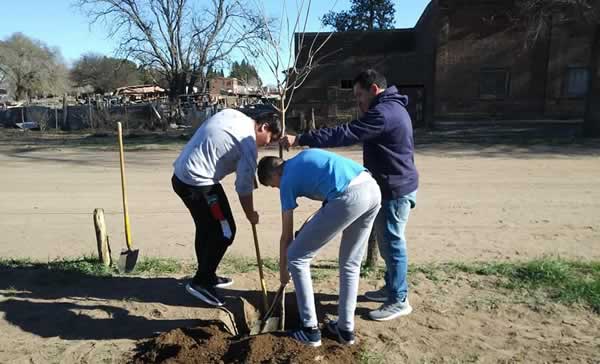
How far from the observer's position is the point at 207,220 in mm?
4008

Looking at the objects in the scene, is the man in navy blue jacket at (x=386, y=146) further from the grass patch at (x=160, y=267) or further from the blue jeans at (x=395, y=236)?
the grass patch at (x=160, y=267)

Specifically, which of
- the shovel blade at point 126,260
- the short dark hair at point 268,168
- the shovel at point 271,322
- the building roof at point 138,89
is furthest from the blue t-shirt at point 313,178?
the building roof at point 138,89

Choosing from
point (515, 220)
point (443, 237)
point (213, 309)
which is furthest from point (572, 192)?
point (213, 309)

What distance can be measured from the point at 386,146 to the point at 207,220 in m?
1.59

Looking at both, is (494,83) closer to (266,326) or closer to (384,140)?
(384,140)

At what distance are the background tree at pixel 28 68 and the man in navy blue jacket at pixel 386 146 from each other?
52513 mm

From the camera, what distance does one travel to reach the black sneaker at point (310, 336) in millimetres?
3334

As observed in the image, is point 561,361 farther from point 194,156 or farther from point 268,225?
point 268,225

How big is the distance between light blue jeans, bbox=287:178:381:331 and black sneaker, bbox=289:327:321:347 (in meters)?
0.04

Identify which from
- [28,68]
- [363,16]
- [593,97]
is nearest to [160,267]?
[593,97]

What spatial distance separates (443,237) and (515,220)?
1.34 meters

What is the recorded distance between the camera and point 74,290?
4508mm

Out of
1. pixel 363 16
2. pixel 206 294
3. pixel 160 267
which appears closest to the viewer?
pixel 206 294

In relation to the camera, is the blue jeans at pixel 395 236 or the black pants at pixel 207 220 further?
the black pants at pixel 207 220
